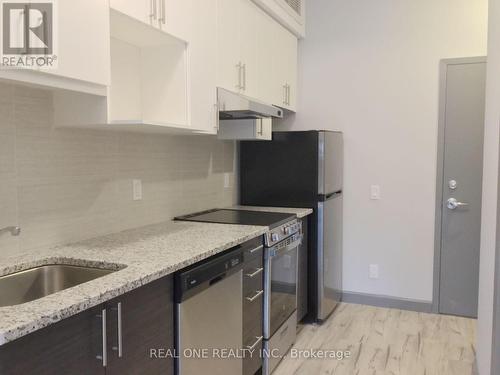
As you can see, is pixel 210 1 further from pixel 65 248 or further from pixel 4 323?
pixel 4 323

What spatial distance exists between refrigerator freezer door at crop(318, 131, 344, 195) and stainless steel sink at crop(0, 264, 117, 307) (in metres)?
2.02

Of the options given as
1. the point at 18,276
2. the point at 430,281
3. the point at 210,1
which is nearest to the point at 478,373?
the point at 430,281

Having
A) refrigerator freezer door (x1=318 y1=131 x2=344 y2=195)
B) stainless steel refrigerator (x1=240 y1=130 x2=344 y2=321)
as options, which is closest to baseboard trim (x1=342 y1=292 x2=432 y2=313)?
stainless steel refrigerator (x1=240 y1=130 x2=344 y2=321)

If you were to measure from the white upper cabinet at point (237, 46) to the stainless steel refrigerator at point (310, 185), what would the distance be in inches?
21.5

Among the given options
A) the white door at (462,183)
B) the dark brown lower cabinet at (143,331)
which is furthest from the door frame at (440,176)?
the dark brown lower cabinet at (143,331)

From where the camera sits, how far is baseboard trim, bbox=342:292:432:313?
3760mm

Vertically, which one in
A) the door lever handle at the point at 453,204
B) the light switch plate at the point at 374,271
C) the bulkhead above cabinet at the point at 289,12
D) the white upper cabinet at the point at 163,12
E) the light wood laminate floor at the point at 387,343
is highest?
the bulkhead above cabinet at the point at 289,12

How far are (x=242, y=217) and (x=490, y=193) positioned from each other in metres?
1.45

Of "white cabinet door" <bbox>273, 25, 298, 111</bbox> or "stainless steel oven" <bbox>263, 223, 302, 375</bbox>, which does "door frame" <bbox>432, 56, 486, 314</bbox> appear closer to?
"white cabinet door" <bbox>273, 25, 298, 111</bbox>

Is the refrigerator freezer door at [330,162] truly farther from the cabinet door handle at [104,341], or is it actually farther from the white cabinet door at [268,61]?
the cabinet door handle at [104,341]

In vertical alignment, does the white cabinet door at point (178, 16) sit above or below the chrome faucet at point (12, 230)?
above

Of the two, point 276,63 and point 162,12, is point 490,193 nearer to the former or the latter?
point 162,12

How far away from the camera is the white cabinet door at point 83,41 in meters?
1.54

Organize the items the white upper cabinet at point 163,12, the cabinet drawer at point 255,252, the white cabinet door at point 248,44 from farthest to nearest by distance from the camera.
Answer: the white cabinet door at point 248,44
the cabinet drawer at point 255,252
the white upper cabinet at point 163,12
